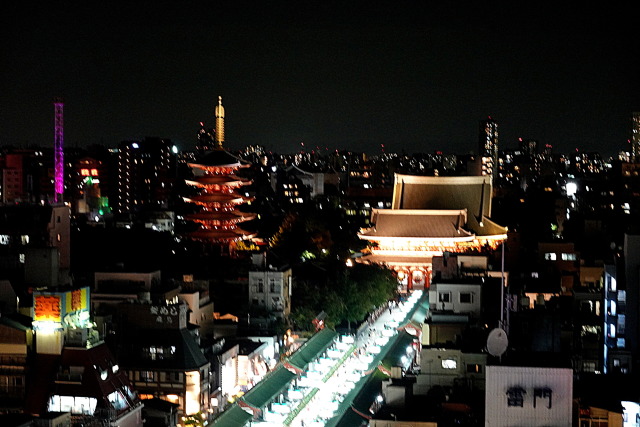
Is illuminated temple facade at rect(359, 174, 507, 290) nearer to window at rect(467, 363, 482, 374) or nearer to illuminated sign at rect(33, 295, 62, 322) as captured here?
window at rect(467, 363, 482, 374)

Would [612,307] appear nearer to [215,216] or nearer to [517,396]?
[517,396]

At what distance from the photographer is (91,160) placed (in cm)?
6538

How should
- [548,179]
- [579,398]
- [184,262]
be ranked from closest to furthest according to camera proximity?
[579,398]
[184,262]
[548,179]

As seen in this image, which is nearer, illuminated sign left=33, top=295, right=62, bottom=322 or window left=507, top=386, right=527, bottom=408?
window left=507, top=386, right=527, bottom=408

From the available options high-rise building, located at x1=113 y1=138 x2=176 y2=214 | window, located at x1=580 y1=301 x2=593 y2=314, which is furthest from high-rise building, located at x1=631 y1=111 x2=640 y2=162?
window, located at x1=580 y1=301 x2=593 y2=314

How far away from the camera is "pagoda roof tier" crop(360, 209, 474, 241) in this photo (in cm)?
3281

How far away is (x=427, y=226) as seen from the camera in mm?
33250

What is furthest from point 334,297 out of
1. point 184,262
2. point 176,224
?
point 176,224

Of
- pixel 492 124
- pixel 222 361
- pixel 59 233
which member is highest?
pixel 492 124

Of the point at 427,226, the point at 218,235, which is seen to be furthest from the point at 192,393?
the point at 218,235

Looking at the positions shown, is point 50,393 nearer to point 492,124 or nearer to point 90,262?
point 90,262

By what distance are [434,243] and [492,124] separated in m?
72.7

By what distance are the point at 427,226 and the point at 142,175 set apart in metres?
39.7

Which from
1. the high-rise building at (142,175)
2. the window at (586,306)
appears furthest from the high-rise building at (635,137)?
the window at (586,306)
